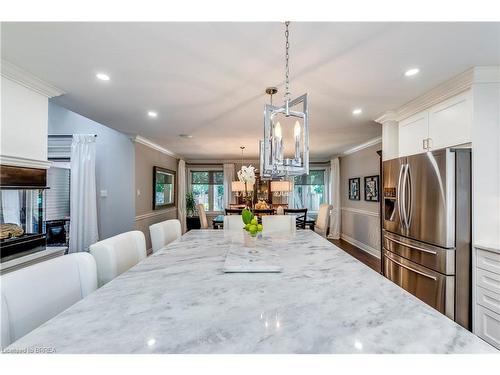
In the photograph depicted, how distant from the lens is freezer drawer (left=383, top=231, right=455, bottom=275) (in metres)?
2.12

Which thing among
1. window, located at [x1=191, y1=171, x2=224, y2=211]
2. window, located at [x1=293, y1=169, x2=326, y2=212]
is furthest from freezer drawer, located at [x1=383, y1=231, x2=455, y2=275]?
window, located at [x1=191, y1=171, x2=224, y2=211]

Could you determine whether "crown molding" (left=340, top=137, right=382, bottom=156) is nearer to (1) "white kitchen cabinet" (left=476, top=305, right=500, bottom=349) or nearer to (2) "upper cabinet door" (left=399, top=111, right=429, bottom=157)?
(2) "upper cabinet door" (left=399, top=111, right=429, bottom=157)

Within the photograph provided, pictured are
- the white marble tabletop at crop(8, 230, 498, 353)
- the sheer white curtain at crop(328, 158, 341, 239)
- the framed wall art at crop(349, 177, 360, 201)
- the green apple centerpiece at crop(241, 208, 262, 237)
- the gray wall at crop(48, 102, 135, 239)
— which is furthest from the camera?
the sheer white curtain at crop(328, 158, 341, 239)

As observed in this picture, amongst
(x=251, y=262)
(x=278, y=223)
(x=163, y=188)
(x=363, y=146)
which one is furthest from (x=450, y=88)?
(x=163, y=188)

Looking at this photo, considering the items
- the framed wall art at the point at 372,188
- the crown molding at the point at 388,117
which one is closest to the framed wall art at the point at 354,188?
the framed wall art at the point at 372,188

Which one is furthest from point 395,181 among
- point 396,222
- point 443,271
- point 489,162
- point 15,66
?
point 15,66

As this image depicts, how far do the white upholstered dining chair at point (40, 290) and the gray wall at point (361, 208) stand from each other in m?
5.00

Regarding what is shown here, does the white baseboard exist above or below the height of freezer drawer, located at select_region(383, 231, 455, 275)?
below

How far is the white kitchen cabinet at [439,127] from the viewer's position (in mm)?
2225

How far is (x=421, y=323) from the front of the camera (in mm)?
883

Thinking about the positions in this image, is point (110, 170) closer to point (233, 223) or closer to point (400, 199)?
point (233, 223)
